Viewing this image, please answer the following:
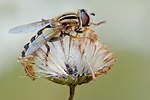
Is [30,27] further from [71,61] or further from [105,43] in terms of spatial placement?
[105,43]

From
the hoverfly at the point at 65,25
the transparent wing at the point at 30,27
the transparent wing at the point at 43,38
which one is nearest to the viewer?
the transparent wing at the point at 43,38

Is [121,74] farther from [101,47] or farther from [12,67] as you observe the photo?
[101,47]

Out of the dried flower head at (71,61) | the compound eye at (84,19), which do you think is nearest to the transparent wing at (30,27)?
the dried flower head at (71,61)

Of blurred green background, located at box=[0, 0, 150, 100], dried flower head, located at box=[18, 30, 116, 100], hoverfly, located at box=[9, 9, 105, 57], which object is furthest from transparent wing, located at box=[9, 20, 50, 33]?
blurred green background, located at box=[0, 0, 150, 100]

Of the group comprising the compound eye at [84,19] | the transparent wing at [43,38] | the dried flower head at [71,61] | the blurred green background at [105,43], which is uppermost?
the compound eye at [84,19]

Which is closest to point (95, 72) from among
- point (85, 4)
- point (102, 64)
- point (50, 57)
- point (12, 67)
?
point (102, 64)

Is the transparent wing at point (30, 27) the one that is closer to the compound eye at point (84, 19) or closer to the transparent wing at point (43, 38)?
the transparent wing at point (43, 38)

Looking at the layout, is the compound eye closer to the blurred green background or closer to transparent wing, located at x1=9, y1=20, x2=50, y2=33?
transparent wing, located at x1=9, y1=20, x2=50, y2=33
